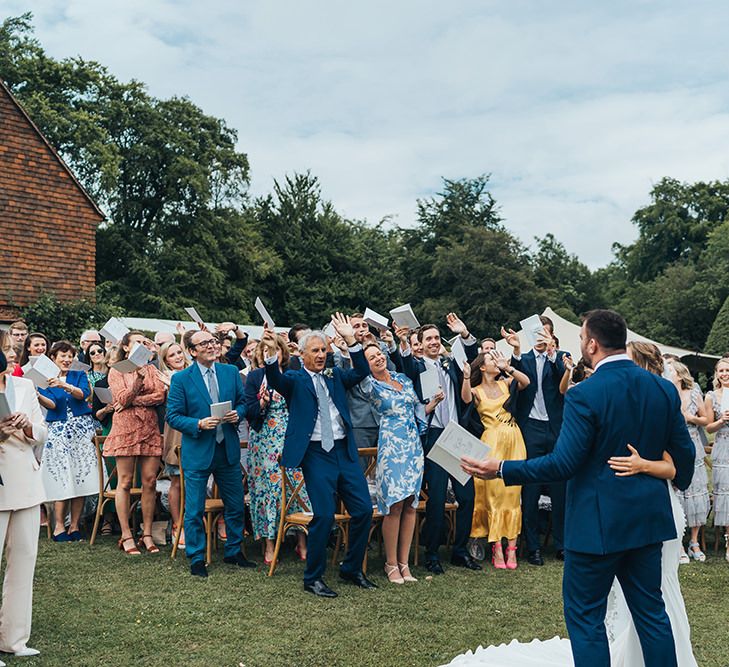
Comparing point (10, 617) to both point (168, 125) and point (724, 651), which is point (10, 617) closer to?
point (724, 651)

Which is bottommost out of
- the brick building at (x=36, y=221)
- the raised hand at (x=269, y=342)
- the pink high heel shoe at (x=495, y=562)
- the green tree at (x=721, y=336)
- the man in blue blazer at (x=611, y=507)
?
the pink high heel shoe at (x=495, y=562)

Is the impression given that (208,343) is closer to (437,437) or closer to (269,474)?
(269,474)

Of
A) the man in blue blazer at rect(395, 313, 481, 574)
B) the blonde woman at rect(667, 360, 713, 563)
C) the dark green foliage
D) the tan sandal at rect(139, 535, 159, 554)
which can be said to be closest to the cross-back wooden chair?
the man in blue blazer at rect(395, 313, 481, 574)

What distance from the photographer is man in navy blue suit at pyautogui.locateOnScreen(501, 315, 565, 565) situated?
7949 millimetres

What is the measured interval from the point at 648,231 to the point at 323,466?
2170 inches

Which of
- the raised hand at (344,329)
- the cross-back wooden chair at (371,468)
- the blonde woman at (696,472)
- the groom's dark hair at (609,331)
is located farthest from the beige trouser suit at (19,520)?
the blonde woman at (696,472)

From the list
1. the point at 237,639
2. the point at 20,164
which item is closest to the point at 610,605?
the point at 237,639

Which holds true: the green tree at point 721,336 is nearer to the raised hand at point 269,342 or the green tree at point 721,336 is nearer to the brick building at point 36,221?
the brick building at point 36,221

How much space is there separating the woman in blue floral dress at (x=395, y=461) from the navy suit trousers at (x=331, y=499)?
38 centimetres

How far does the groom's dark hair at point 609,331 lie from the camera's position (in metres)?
3.91

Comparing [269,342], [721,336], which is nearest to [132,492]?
[269,342]

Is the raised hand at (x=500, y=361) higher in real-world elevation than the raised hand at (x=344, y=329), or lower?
lower

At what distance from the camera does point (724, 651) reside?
5.29 meters

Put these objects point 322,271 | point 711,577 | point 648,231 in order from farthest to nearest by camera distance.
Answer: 1. point 648,231
2. point 322,271
3. point 711,577
